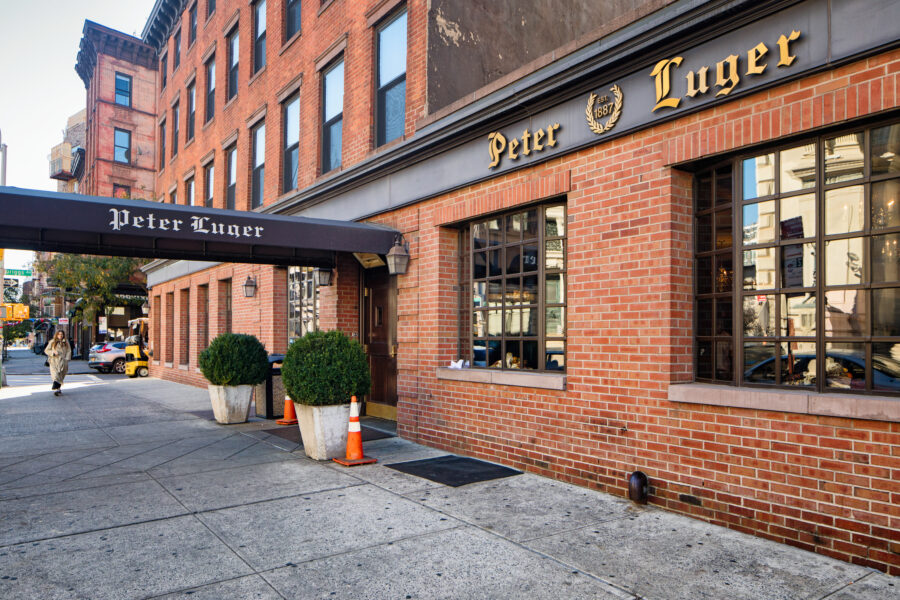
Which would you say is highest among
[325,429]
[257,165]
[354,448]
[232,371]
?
[257,165]

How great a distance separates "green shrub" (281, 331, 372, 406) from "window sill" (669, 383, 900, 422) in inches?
153

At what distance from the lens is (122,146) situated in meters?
37.9

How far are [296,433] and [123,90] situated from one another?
36.3 meters

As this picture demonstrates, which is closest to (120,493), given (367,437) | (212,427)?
(367,437)

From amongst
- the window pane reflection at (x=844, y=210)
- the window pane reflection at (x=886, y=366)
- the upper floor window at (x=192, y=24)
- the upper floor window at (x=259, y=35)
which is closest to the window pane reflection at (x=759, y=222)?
the window pane reflection at (x=844, y=210)

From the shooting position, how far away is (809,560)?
14.7 feet

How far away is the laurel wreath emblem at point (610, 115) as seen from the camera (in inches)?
246

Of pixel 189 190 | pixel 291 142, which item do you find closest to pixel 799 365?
pixel 291 142

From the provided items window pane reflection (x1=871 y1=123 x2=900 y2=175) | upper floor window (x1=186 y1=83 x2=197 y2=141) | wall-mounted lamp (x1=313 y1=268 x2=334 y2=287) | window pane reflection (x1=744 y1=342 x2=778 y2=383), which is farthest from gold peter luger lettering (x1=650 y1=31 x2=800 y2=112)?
upper floor window (x1=186 y1=83 x2=197 y2=141)

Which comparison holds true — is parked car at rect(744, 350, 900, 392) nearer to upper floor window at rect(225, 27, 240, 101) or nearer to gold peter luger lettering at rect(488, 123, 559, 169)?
gold peter luger lettering at rect(488, 123, 559, 169)

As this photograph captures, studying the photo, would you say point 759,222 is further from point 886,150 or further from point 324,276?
point 324,276

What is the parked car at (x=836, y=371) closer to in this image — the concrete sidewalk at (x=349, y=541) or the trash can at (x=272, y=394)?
the concrete sidewalk at (x=349, y=541)

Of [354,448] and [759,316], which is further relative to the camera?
[354,448]

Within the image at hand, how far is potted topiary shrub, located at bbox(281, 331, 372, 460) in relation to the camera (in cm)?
771
